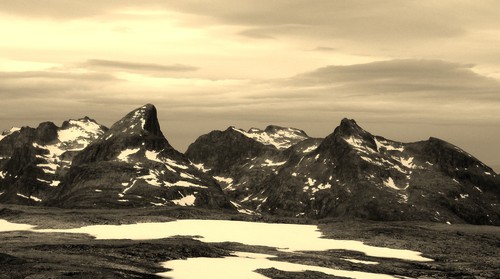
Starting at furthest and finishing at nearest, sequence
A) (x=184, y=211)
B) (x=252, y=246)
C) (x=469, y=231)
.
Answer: (x=184, y=211), (x=469, y=231), (x=252, y=246)

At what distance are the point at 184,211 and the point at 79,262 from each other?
222ft

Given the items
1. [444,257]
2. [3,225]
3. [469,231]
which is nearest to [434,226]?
[469,231]

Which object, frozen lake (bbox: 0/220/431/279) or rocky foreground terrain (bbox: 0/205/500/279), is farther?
frozen lake (bbox: 0/220/431/279)

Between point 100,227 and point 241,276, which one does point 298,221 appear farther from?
point 241,276

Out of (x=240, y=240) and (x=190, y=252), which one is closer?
(x=190, y=252)

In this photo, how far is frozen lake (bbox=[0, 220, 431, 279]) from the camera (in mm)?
54250

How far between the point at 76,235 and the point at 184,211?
3941cm

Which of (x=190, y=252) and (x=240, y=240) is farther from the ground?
(x=190, y=252)

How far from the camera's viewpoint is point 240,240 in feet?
263

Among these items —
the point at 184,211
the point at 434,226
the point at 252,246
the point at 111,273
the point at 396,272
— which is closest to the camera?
the point at 111,273

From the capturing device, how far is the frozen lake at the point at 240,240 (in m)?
54.2

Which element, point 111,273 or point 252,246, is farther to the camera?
point 252,246

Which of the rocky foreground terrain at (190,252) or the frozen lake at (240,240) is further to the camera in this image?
the frozen lake at (240,240)

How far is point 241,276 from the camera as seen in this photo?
164 feet
